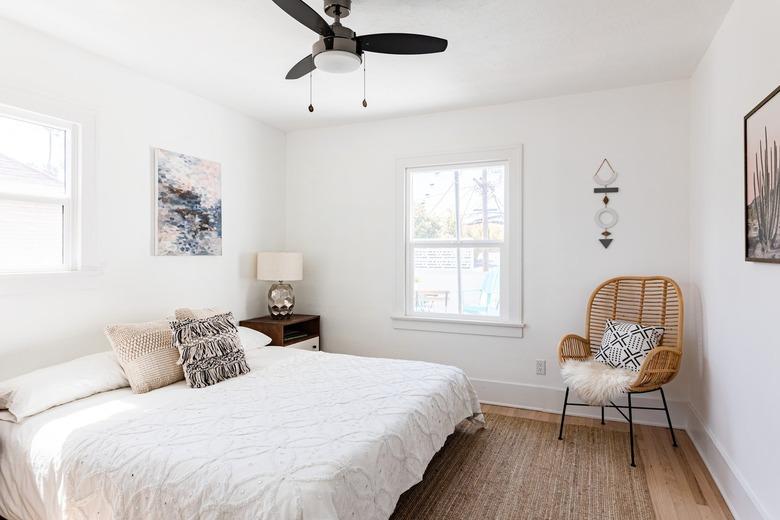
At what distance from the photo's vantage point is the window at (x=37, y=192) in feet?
8.39

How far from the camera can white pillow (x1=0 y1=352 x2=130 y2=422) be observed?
7.11 feet

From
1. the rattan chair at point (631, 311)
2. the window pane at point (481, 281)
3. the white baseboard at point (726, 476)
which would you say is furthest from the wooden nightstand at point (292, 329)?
the white baseboard at point (726, 476)

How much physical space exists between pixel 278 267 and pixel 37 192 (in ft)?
6.03

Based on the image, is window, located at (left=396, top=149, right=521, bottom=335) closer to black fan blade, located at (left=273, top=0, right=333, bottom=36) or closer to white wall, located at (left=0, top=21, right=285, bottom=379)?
white wall, located at (left=0, top=21, right=285, bottom=379)

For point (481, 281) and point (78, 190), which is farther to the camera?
point (481, 281)

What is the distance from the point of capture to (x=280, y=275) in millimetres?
4094

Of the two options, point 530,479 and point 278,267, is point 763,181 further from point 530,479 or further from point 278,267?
point 278,267

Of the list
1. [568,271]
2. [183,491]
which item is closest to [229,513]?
[183,491]

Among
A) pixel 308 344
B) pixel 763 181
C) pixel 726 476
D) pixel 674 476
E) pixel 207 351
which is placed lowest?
pixel 674 476

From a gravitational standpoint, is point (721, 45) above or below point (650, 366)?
above

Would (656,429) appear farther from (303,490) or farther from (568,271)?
(303,490)

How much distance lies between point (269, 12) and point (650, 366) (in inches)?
117

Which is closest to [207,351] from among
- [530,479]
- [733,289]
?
Answer: [530,479]

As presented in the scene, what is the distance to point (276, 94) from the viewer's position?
3.62 meters
